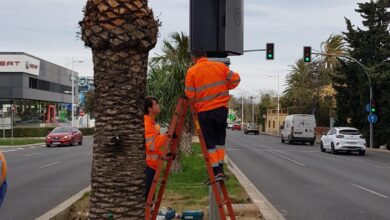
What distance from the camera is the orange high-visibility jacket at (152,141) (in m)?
6.39

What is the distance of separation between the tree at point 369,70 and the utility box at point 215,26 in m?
32.5

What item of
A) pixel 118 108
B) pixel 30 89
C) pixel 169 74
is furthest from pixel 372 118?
pixel 30 89

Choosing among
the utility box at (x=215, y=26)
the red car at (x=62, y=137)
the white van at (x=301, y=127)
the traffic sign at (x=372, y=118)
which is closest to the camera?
the utility box at (x=215, y=26)

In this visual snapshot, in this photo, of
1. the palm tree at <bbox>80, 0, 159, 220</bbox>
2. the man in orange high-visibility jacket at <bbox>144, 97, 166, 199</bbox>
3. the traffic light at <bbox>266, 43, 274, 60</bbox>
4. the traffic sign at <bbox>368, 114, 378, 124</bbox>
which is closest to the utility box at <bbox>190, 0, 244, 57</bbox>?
the man in orange high-visibility jacket at <bbox>144, 97, 166, 199</bbox>

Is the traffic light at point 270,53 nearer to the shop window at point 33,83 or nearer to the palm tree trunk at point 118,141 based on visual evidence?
the palm tree trunk at point 118,141

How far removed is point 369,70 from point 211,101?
112 ft

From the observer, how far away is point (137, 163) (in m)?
4.50

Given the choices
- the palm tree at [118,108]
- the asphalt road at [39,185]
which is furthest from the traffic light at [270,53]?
the palm tree at [118,108]

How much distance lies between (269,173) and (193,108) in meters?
12.7

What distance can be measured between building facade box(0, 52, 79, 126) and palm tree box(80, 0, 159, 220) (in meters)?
49.3

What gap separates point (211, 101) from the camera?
592cm

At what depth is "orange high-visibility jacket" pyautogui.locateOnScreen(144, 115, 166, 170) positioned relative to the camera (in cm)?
639

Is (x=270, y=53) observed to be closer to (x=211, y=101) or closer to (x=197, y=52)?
(x=197, y=52)

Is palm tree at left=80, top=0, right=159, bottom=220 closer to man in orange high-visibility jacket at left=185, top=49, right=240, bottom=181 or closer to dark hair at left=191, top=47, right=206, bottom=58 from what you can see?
man in orange high-visibility jacket at left=185, top=49, right=240, bottom=181
